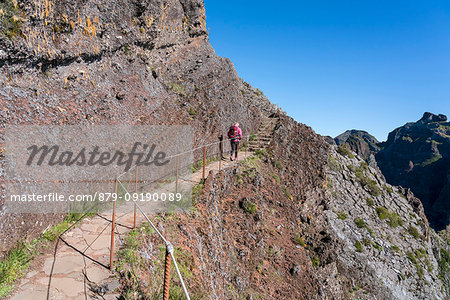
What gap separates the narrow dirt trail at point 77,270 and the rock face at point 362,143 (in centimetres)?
10739

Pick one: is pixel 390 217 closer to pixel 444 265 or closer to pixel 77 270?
pixel 444 265

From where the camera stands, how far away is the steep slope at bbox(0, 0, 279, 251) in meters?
7.50

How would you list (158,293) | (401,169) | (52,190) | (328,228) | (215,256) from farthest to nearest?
(401,169)
(328,228)
(215,256)
(52,190)
(158,293)

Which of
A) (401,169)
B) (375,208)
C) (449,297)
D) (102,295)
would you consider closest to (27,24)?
(102,295)

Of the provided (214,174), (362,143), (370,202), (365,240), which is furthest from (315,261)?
(362,143)

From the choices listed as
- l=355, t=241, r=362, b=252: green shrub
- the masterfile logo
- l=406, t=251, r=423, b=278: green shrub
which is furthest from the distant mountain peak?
the masterfile logo

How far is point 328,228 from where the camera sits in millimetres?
18203

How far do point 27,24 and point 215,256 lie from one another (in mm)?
9437

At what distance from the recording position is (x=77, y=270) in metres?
5.25

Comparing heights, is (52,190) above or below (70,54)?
below

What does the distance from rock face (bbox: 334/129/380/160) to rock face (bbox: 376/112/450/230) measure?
958 cm

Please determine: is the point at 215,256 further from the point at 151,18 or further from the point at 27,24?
the point at 151,18

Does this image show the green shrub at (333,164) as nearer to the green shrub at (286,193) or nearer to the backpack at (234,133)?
the green shrub at (286,193)

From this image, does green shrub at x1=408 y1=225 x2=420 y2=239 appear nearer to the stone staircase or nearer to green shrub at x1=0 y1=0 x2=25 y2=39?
the stone staircase
